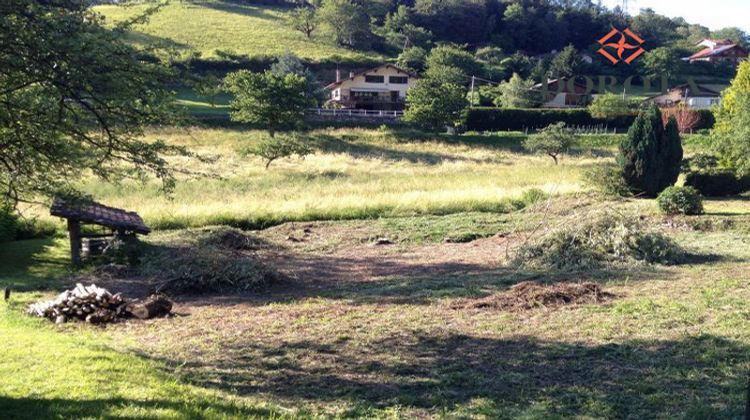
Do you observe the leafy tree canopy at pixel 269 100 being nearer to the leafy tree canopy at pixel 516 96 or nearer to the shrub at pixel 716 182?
the leafy tree canopy at pixel 516 96

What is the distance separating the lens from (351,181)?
30984mm

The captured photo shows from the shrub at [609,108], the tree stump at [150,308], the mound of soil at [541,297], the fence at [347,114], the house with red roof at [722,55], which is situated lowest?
the tree stump at [150,308]

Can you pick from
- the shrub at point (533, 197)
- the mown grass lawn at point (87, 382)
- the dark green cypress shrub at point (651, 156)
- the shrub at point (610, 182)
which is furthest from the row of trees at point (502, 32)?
the mown grass lawn at point (87, 382)

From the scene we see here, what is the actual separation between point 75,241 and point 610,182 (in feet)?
60.8

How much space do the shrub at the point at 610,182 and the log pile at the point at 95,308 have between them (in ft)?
60.5

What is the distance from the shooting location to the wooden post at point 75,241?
14156mm

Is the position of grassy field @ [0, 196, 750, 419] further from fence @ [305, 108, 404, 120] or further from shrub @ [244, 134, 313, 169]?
fence @ [305, 108, 404, 120]

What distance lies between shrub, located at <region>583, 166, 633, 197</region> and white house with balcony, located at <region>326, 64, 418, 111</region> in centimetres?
4436

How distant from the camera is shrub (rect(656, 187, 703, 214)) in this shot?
719 inches

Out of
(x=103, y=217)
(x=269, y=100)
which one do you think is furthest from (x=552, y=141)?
(x=103, y=217)

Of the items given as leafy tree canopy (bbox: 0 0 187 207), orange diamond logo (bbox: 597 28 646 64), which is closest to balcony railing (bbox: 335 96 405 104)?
orange diamond logo (bbox: 597 28 646 64)

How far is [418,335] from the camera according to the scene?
311 inches

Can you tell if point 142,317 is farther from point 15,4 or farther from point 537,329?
point 537,329

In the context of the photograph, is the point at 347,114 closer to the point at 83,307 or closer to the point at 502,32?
the point at 83,307
